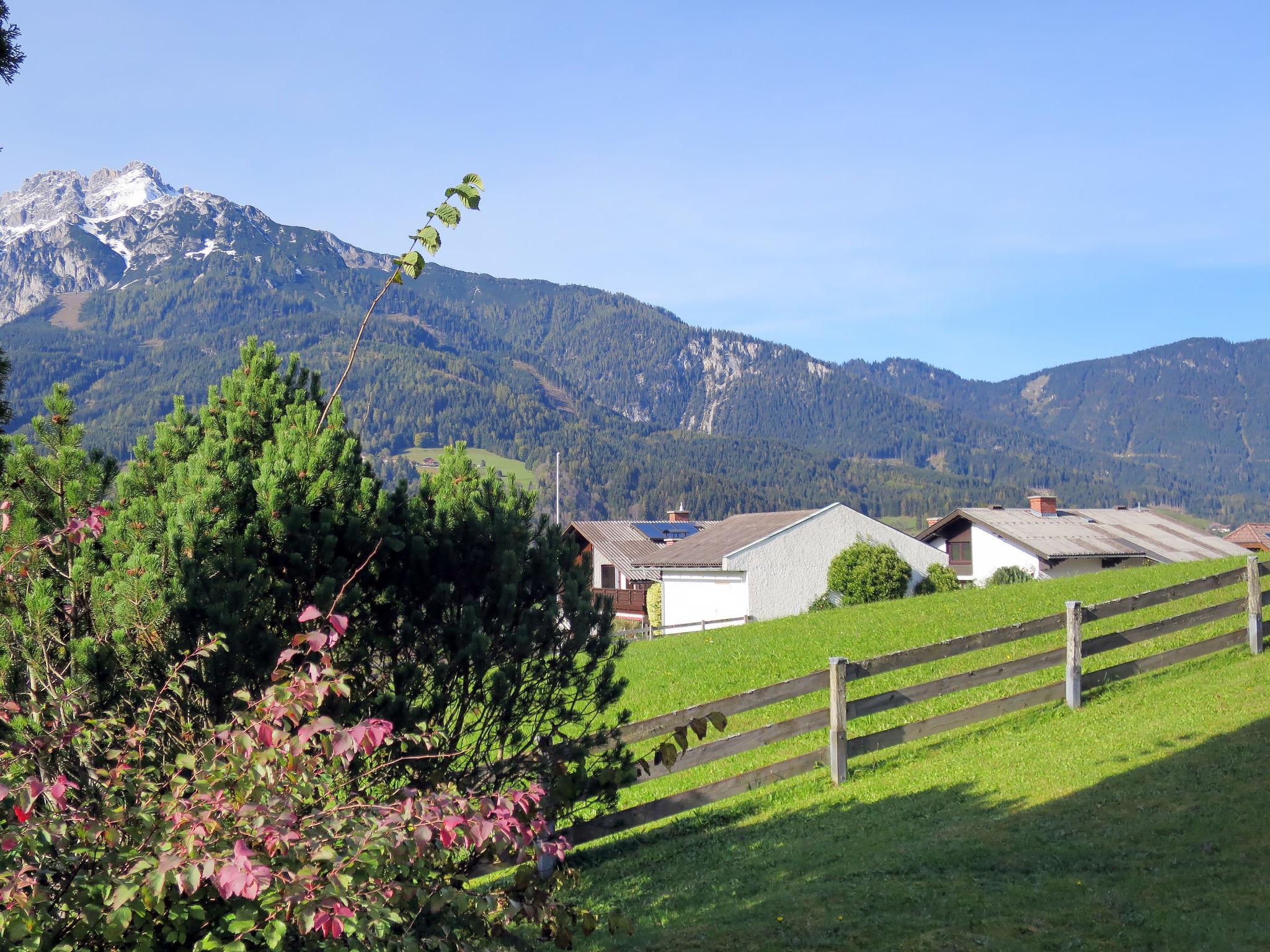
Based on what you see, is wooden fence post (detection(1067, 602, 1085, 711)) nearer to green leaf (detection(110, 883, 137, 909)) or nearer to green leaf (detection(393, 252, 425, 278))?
green leaf (detection(393, 252, 425, 278))

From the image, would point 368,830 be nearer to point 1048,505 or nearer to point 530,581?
point 530,581

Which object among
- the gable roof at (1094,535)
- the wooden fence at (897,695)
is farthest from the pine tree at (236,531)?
the gable roof at (1094,535)

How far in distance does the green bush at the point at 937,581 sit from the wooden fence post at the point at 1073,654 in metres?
31.7

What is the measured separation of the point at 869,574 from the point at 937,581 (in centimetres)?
361

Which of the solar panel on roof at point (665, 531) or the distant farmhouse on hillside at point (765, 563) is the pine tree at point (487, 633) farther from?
the solar panel on roof at point (665, 531)

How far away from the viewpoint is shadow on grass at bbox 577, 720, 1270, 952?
5.69 metres

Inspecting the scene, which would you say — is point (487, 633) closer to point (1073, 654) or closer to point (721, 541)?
point (1073, 654)

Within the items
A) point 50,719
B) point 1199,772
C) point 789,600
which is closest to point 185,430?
point 50,719

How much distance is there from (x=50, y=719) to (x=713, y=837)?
6445 mm

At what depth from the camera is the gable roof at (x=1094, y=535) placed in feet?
164

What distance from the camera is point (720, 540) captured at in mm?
47000

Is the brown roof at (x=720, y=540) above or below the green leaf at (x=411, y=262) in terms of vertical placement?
below

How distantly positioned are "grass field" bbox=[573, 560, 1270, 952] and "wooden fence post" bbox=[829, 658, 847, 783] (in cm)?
21

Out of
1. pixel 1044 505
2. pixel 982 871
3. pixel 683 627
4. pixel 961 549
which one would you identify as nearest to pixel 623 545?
pixel 683 627
